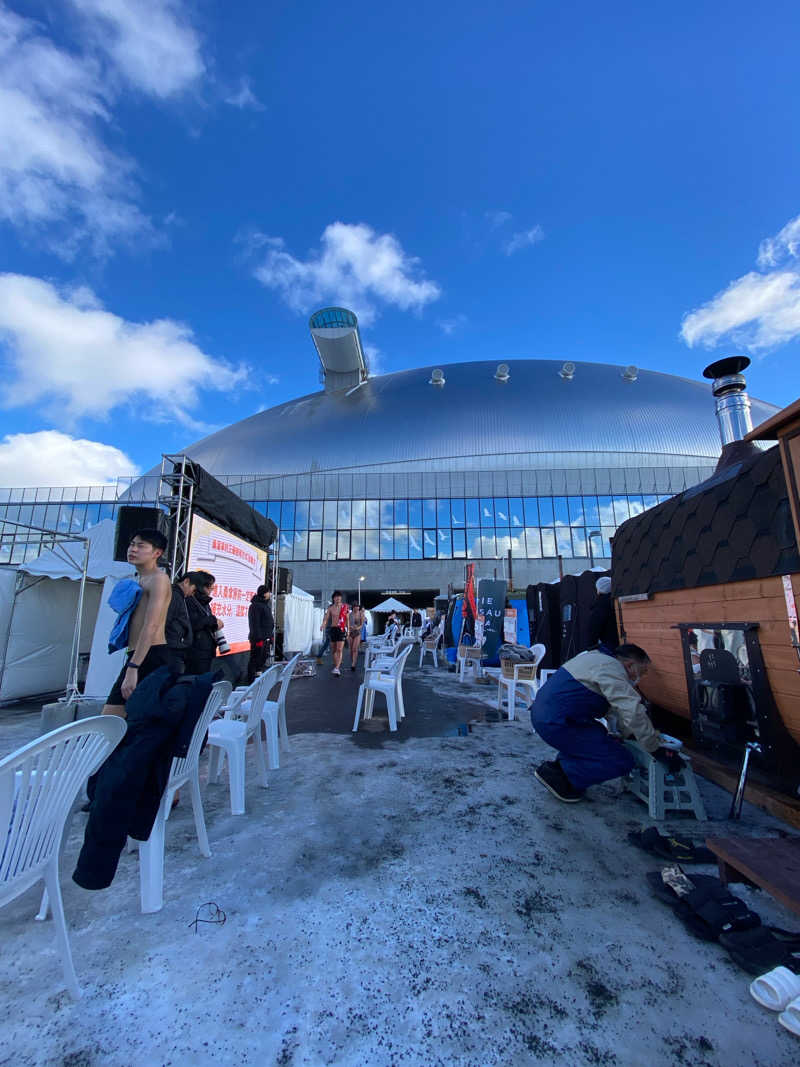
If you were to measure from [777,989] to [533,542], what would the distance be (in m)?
32.6

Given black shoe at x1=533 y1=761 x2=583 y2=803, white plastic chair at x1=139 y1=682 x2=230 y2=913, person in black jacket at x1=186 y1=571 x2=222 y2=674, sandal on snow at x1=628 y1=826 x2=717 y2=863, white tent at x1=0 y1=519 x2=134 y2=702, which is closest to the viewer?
white plastic chair at x1=139 y1=682 x2=230 y2=913

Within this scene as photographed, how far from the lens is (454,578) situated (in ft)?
105

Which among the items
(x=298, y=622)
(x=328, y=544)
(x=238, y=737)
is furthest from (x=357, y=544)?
(x=238, y=737)

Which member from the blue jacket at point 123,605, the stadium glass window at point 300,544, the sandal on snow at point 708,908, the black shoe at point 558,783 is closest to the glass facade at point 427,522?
the stadium glass window at point 300,544

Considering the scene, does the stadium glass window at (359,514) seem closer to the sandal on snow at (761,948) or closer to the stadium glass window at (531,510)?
the stadium glass window at (531,510)

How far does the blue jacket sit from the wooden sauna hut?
438cm

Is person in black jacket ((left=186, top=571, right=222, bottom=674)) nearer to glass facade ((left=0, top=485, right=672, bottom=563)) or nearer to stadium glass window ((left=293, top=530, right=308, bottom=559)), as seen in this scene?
glass facade ((left=0, top=485, right=672, bottom=563))

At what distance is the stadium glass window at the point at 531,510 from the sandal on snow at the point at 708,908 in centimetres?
3240

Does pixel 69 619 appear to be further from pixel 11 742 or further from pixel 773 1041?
pixel 773 1041

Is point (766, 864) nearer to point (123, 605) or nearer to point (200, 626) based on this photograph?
point (123, 605)

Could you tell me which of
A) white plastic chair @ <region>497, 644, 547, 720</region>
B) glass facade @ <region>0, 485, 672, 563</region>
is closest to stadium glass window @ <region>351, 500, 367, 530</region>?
glass facade @ <region>0, 485, 672, 563</region>

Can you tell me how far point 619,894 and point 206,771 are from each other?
339cm

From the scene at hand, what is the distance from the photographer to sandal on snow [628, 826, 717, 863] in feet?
8.03

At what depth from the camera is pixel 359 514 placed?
111 ft
